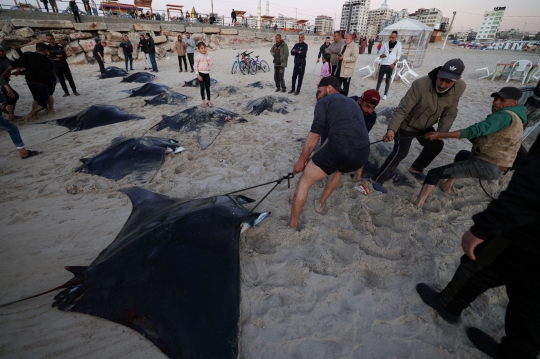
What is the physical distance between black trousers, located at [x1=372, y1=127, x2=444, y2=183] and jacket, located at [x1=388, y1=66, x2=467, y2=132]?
0.10 meters

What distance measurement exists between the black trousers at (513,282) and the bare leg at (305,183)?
1499 mm

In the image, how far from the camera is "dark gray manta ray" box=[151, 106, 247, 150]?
5.66 meters

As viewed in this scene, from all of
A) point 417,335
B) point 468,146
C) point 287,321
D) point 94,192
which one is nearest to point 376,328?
point 417,335

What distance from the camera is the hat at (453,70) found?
2814mm

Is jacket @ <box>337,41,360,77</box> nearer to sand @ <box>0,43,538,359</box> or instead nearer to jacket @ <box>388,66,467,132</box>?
sand @ <box>0,43,538,359</box>

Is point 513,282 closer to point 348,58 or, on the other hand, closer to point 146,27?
point 348,58

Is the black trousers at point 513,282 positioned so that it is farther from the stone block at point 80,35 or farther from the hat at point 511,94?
the stone block at point 80,35

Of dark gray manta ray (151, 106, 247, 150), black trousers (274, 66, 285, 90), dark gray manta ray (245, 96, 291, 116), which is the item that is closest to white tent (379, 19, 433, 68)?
black trousers (274, 66, 285, 90)

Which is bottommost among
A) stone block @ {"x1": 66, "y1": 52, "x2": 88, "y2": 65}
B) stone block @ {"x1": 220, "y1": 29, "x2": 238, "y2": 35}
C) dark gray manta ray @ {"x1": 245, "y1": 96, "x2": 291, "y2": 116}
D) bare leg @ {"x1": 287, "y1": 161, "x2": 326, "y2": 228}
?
dark gray manta ray @ {"x1": 245, "y1": 96, "x2": 291, "y2": 116}

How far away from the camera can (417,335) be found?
1.93 m

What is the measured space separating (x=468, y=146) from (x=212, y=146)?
19.4ft

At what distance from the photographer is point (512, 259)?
1512 mm

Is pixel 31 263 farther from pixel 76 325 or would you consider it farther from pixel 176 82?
pixel 176 82

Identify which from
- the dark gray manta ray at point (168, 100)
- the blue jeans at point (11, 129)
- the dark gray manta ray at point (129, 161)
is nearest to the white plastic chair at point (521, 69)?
the dark gray manta ray at point (168, 100)
